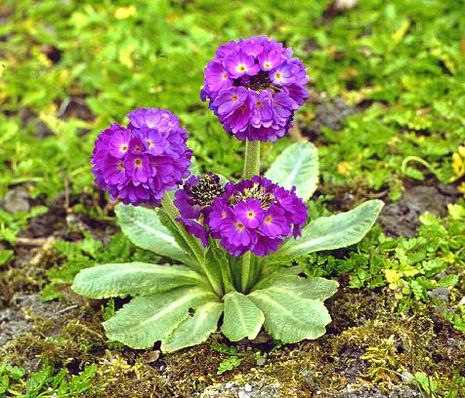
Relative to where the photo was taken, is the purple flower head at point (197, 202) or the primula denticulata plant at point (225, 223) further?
the purple flower head at point (197, 202)

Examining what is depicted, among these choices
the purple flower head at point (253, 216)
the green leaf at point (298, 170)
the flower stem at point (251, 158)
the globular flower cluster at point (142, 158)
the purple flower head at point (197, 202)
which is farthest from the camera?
the green leaf at point (298, 170)

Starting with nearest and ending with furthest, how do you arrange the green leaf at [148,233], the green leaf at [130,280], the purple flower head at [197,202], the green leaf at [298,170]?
the purple flower head at [197,202], the green leaf at [130,280], the green leaf at [148,233], the green leaf at [298,170]

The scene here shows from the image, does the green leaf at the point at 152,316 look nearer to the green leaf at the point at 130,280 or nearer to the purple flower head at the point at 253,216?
the green leaf at the point at 130,280

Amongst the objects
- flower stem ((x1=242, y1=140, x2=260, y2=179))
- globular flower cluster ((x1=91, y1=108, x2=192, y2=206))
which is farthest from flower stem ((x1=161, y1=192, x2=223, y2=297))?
flower stem ((x1=242, y1=140, x2=260, y2=179))

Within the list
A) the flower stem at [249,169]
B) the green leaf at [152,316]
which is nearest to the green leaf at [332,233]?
the flower stem at [249,169]

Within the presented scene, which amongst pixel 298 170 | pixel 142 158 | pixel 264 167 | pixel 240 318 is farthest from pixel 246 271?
pixel 264 167

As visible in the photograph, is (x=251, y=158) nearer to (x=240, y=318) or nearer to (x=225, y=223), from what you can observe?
(x=225, y=223)

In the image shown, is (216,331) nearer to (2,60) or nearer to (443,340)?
(443,340)

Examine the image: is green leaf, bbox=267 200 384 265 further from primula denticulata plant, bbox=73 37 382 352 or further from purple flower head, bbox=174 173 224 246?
purple flower head, bbox=174 173 224 246
